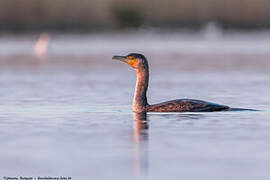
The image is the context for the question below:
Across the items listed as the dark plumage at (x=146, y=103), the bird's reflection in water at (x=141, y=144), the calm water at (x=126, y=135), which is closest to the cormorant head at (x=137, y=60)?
the dark plumage at (x=146, y=103)

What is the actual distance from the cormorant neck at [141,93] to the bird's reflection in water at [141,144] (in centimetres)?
41

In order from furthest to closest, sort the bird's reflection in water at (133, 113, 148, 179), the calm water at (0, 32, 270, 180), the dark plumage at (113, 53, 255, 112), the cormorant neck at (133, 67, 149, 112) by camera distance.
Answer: the cormorant neck at (133, 67, 149, 112) < the dark plumage at (113, 53, 255, 112) < the calm water at (0, 32, 270, 180) < the bird's reflection in water at (133, 113, 148, 179)

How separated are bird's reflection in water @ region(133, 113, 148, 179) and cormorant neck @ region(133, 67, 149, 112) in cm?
41

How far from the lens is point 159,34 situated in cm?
14438

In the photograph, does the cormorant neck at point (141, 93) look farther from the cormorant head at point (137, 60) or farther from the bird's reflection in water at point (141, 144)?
the bird's reflection in water at point (141, 144)

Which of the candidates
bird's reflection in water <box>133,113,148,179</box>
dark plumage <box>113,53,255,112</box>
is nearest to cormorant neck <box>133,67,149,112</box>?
dark plumage <box>113,53,255,112</box>

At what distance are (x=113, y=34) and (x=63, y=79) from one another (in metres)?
113

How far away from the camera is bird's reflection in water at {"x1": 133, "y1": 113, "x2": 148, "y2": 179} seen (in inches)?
502

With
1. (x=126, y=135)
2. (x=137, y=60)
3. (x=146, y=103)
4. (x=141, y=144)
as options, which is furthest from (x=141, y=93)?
(x=141, y=144)

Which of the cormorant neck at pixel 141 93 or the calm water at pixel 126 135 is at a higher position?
the cormorant neck at pixel 141 93

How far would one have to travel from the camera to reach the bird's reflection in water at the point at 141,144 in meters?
12.7

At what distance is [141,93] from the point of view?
2050cm

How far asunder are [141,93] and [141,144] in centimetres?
547

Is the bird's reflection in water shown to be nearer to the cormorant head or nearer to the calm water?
the calm water
